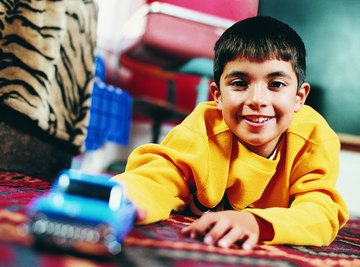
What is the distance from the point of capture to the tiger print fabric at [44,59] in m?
1.01

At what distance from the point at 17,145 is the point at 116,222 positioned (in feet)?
2.52

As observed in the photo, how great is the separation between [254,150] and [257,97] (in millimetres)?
152

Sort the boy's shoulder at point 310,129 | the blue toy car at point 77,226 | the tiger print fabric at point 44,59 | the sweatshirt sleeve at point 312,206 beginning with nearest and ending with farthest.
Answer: the blue toy car at point 77,226, the sweatshirt sleeve at point 312,206, the boy's shoulder at point 310,129, the tiger print fabric at point 44,59

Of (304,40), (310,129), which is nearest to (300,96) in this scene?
(310,129)

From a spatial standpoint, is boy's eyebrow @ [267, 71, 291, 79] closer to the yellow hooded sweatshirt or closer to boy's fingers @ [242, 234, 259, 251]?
the yellow hooded sweatshirt

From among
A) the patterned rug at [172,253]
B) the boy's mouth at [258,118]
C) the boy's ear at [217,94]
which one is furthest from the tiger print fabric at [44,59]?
the boy's mouth at [258,118]

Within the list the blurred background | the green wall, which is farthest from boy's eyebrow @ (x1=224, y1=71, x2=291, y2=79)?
the green wall

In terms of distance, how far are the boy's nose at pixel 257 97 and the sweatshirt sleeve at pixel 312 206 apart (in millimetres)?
168

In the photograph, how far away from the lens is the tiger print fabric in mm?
1012

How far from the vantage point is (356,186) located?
Result: 1.95 m

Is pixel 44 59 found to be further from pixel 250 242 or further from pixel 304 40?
pixel 304 40

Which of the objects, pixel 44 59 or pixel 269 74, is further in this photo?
pixel 44 59

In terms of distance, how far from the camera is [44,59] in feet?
3.44

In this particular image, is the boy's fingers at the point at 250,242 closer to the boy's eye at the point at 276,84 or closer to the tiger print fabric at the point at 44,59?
the boy's eye at the point at 276,84
